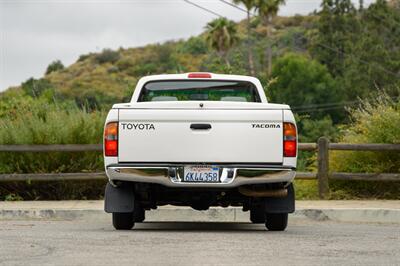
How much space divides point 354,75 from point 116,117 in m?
63.0

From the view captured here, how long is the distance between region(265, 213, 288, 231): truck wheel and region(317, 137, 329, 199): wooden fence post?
4538mm

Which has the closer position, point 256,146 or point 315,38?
point 256,146

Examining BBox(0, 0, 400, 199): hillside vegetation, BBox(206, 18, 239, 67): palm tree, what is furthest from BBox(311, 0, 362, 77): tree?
BBox(206, 18, 239, 67): palm tree

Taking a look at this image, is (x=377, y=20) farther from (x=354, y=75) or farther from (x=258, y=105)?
(x=258, y=105)

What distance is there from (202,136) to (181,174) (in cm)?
49

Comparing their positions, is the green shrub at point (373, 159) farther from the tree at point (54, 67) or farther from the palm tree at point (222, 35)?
the tree at point (54, 67)

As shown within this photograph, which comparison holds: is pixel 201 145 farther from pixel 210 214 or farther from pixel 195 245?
pixel 210 214

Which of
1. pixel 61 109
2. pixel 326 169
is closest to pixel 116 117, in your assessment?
pixel 326 169

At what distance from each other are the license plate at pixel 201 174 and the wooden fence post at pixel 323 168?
18.9 ft

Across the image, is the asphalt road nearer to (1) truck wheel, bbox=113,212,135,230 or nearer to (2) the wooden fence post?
(1) truck wheel, bbox=113,212,135,230

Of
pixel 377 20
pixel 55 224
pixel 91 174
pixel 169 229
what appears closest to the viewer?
pixel 169 229

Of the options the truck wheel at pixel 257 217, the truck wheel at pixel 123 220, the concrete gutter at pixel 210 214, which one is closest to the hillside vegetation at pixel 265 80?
the concrete gutter at pixel 210 214

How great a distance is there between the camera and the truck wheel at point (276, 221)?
12.3 metres

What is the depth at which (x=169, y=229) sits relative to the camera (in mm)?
12602
